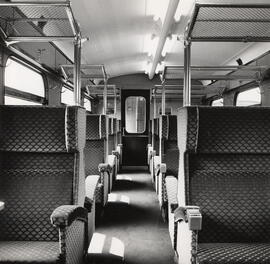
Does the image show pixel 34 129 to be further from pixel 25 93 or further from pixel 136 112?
pixel 136 112

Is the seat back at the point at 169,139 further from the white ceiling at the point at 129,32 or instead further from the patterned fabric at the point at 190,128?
the patterned fabric at the point at 190,128

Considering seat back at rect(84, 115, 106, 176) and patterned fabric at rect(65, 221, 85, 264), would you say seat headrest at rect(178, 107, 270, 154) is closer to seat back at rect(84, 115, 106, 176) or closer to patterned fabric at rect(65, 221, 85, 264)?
patterned fabric at rect(65, 221, 85, 264)

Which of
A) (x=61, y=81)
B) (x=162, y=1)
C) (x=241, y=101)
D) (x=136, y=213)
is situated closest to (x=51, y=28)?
(x=61, y=81)

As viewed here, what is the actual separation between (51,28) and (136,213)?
125 inches

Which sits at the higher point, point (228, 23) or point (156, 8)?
point (156, 8)

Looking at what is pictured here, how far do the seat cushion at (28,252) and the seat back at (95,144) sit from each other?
199cm

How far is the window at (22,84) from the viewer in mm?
3740

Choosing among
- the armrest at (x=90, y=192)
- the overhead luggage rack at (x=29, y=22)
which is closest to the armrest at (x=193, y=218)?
the armrest at (x=90, y=192)

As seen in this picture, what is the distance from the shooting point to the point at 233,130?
2207 mm

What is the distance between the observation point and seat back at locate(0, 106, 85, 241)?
2.21m

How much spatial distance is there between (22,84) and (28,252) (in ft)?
9.38

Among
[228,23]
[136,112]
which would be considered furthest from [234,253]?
[136,112]

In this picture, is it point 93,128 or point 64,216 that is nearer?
point 64,216

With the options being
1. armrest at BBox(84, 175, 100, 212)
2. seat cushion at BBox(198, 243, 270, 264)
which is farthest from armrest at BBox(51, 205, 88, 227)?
seat cushion at BBox(198, 243, 270, 264)
